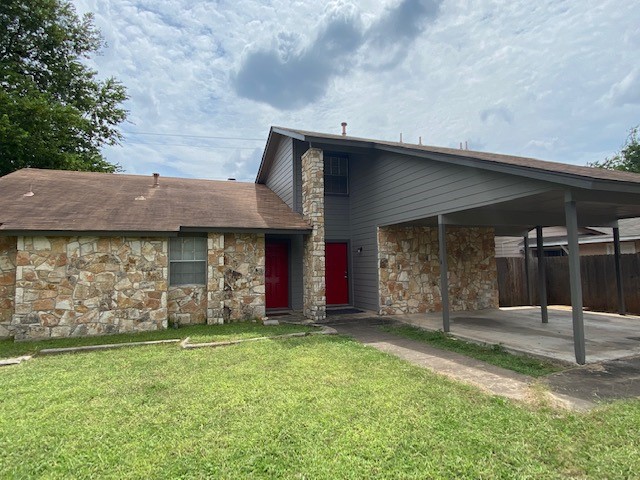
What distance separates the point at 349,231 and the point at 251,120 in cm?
1281

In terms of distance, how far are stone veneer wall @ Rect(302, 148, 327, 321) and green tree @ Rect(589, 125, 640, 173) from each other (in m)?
32.6

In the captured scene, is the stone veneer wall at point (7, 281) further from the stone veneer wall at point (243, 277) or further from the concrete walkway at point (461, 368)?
the concrete walkway at point (461, 368)

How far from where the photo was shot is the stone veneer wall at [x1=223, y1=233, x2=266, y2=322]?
906 centimetres

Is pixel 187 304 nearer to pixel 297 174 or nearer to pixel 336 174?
pixel 297 174

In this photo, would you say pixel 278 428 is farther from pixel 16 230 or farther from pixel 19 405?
pixel 16 230

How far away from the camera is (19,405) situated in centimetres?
380

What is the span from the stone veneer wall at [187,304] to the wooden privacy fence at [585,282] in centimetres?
1003

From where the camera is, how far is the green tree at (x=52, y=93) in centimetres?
1515

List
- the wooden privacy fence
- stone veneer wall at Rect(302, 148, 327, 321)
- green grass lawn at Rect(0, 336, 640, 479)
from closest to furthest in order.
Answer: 1. green grass lawn at Rect(0, 336, 640, 479)
2. stone veneer wall at Rect(302, 148, 327, 321)
3. the wooden privacy fence

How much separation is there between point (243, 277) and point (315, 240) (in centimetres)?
221

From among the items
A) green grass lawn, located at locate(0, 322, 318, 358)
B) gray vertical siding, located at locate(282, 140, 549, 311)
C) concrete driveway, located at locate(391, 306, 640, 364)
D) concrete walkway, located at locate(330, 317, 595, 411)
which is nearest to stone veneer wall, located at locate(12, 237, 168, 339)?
green grass lawn, located at locate(0, 322, 318, 358)

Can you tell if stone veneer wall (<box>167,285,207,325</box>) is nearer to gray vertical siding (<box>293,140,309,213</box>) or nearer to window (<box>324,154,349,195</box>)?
Result: gray vertical siding (<box>293,140,309,213</box>)

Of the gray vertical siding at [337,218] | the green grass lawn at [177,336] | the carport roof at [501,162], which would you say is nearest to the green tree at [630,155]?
the carport roof at [501,162]

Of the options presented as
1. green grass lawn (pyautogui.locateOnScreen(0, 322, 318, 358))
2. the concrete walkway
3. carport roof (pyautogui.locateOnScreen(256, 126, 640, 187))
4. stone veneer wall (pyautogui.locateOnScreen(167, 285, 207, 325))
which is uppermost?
carport roof (pyautogui.locateOnScreen(256, 126, 640, 187))
